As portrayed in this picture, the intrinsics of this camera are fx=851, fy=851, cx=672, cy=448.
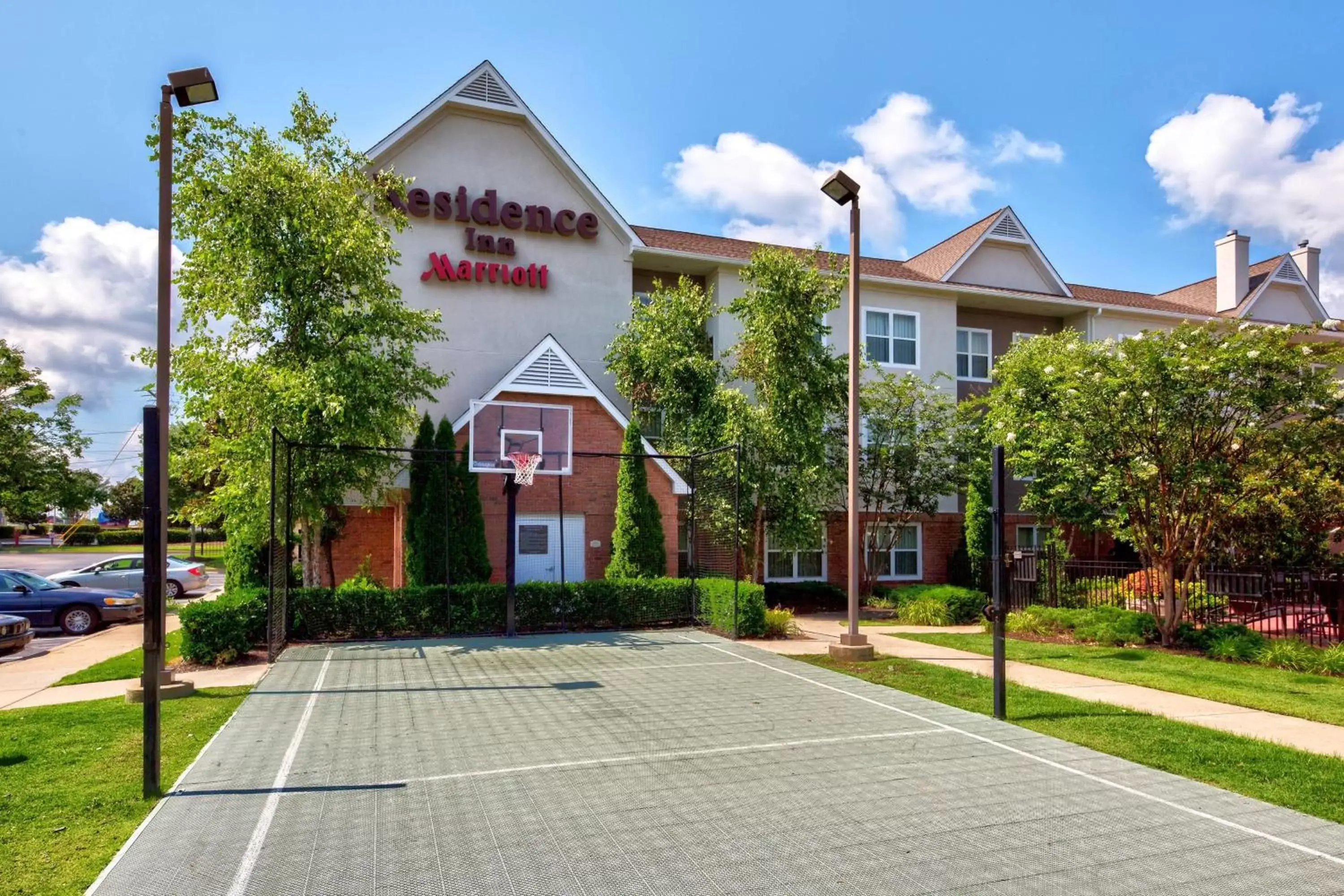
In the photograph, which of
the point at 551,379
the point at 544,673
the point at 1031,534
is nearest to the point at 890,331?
the point at 1031,534

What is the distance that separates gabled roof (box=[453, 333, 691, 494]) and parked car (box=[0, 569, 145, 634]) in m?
8.19

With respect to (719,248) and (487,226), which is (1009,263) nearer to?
(719,248)

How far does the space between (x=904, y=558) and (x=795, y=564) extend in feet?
11.6

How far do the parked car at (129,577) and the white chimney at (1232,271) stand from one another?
1299 inches

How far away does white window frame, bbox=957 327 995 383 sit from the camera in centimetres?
2512

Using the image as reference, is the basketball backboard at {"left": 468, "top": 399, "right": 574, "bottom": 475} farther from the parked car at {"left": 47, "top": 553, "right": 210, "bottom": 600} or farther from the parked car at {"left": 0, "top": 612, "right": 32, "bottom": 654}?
the parked car at {"left": 47, "top": 553, "right": 210, "bottom": 600}

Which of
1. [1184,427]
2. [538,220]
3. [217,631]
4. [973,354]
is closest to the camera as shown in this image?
[217,631]

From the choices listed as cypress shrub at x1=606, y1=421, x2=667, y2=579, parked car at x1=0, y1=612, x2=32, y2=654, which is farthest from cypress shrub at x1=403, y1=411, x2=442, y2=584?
parked car at x1=0, y1=612, x2=32, y2=654

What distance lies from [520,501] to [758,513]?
5.20m

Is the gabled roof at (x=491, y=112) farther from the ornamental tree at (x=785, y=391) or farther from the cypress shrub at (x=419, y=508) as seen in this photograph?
the cypress shrub at (x=419, y=508)

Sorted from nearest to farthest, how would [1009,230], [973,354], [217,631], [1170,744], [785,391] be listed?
[1170,744], [217,631], [785,391], [973,354], [1009,230]

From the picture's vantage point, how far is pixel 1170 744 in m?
7.57

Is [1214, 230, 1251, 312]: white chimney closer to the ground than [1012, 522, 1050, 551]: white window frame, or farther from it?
farther from it

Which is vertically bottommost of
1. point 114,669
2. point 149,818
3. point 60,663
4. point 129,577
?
point 60,663
